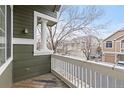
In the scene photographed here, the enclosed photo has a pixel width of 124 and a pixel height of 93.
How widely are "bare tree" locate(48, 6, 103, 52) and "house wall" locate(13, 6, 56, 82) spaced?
478cm

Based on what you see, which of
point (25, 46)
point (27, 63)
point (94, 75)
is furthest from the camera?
point (27, 63)

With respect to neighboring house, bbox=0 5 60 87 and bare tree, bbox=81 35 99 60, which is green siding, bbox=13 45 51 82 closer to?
neighboring house, bbox=0 5 60 87

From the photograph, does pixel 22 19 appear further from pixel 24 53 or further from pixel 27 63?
pixel 27 63

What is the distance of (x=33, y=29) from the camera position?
5117 millimetres

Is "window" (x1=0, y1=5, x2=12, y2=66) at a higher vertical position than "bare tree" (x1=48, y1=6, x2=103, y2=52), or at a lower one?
lower

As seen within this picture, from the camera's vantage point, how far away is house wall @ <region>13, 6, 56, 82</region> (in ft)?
14.6

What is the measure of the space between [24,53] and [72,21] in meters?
6.33

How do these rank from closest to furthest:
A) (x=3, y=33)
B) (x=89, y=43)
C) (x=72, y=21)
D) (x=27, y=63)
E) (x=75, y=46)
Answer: (x=3, y=33) < (x=27, y=63) < (x=89, y=43) < (x=75, y=46) < (x=72, y=21)

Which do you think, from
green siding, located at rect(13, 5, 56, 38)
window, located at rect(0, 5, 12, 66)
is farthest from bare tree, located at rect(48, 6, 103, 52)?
window, located at rect(0, 5, 12, 66)

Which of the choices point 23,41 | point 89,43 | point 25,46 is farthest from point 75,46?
point 23,41

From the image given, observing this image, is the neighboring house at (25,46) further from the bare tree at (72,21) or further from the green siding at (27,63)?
the bare tree at (72,21)

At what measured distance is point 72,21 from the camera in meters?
10.5
